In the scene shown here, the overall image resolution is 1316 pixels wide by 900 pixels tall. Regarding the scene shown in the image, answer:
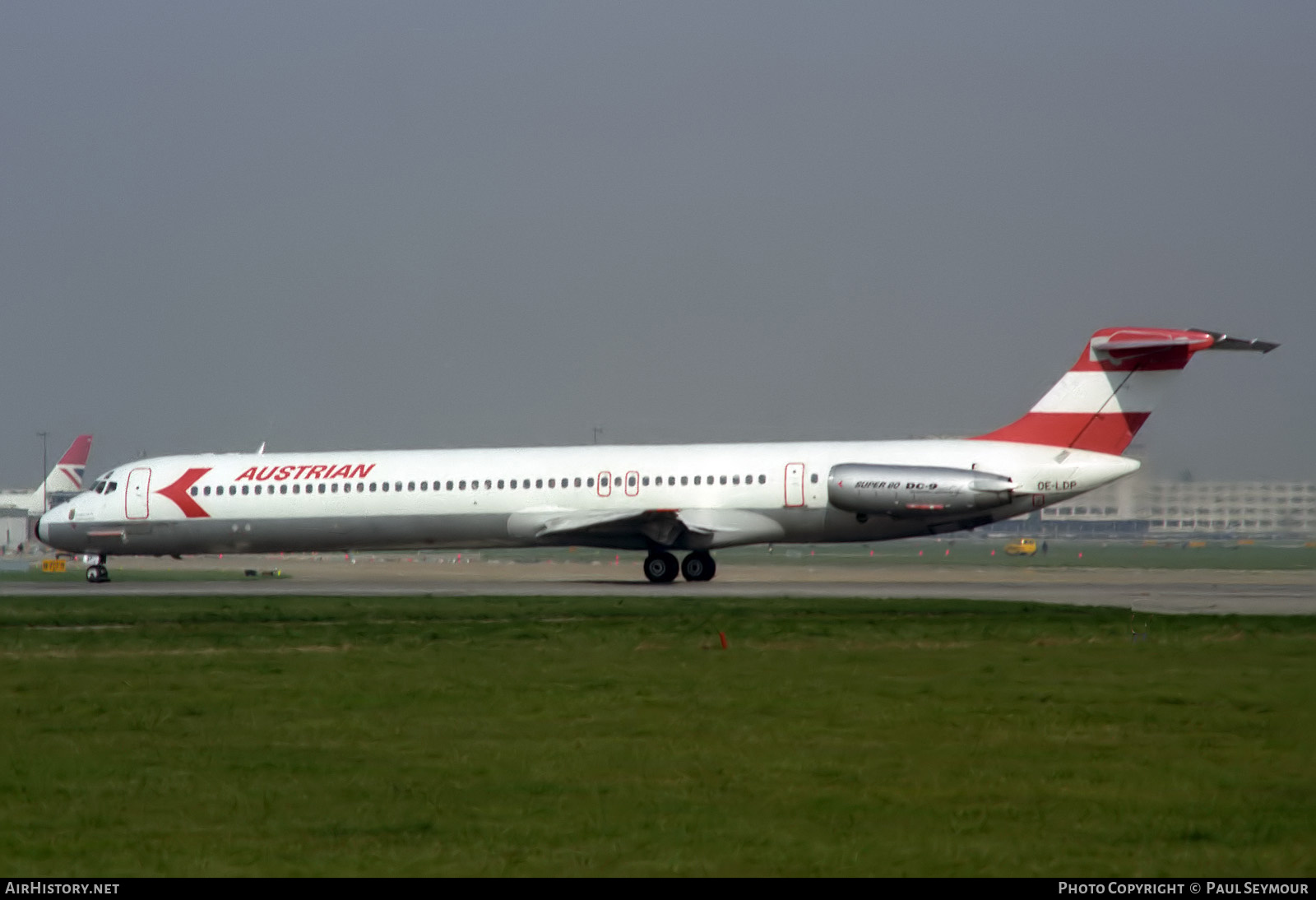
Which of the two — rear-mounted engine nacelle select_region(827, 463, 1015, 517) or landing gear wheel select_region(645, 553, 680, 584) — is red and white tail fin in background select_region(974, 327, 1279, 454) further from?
landing gear wheel select_region(645, 553, 680, 584)

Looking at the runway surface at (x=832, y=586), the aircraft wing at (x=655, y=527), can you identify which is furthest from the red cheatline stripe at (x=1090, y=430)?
the aircraft wing at (x=655, y=527)

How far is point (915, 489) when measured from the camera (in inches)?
1393

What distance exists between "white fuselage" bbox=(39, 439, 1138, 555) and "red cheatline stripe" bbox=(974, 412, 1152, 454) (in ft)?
0.86

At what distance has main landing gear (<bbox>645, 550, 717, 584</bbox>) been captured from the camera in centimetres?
3841

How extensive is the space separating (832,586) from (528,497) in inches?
302

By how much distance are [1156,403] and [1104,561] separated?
22.8 m

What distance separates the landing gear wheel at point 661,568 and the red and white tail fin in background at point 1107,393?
29.4 feet

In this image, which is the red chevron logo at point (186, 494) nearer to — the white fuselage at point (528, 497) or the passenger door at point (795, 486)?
the white fuselage at point (528, 497)

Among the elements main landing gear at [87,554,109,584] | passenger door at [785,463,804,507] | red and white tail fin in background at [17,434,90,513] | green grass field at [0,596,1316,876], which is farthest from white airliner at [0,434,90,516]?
green grass field at [0,596,1316,876]

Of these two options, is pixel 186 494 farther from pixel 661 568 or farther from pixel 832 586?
pixel 832 586

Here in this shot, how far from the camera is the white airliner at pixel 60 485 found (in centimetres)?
9625

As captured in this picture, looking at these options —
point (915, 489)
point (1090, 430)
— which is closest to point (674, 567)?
point (915, 489)
